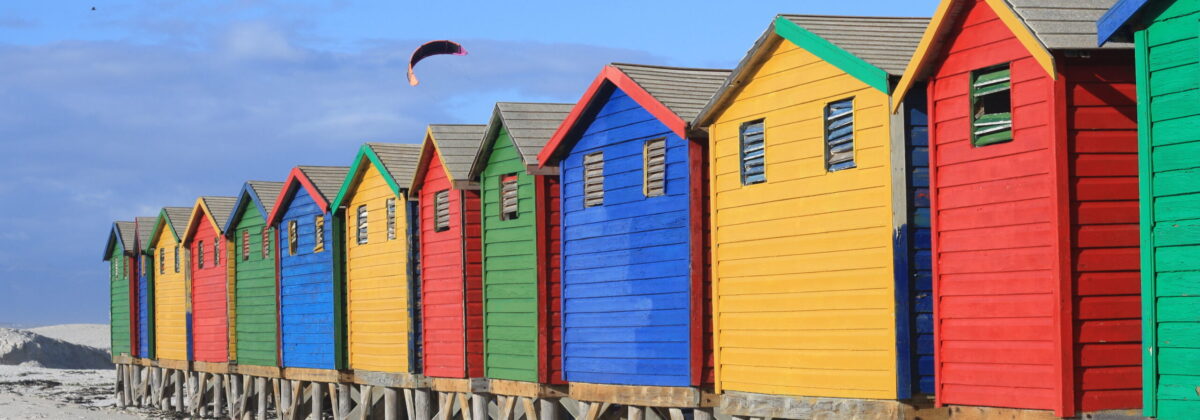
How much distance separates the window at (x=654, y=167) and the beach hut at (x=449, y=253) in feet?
16.9

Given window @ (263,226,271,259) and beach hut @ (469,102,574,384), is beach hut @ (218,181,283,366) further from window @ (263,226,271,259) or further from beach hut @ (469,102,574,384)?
beach hut @ (469,102,574,384)

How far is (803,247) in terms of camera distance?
14688 mm

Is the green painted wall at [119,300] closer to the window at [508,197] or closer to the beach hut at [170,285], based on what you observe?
the beach hut at [170,285]

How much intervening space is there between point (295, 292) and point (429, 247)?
6807 millimetres

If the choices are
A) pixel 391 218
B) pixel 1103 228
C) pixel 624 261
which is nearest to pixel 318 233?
pixel 391 218

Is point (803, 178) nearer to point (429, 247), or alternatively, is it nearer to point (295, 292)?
point (429, 247)

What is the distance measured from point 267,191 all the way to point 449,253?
10.1 meters

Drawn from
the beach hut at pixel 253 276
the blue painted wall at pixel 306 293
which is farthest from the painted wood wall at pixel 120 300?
the blue painted wall at pixel 306 293

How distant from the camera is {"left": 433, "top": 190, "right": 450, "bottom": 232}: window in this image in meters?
23.3

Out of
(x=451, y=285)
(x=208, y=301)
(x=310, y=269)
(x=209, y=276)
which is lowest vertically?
(x=208, y=301)

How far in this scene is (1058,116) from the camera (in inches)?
456

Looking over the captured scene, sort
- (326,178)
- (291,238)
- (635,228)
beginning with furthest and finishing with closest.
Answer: (291,238)
(326,178)
(635,228)

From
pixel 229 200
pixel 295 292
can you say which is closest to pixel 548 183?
pixel 295 292

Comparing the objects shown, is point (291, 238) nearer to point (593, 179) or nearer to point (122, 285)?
point (593, 179)
